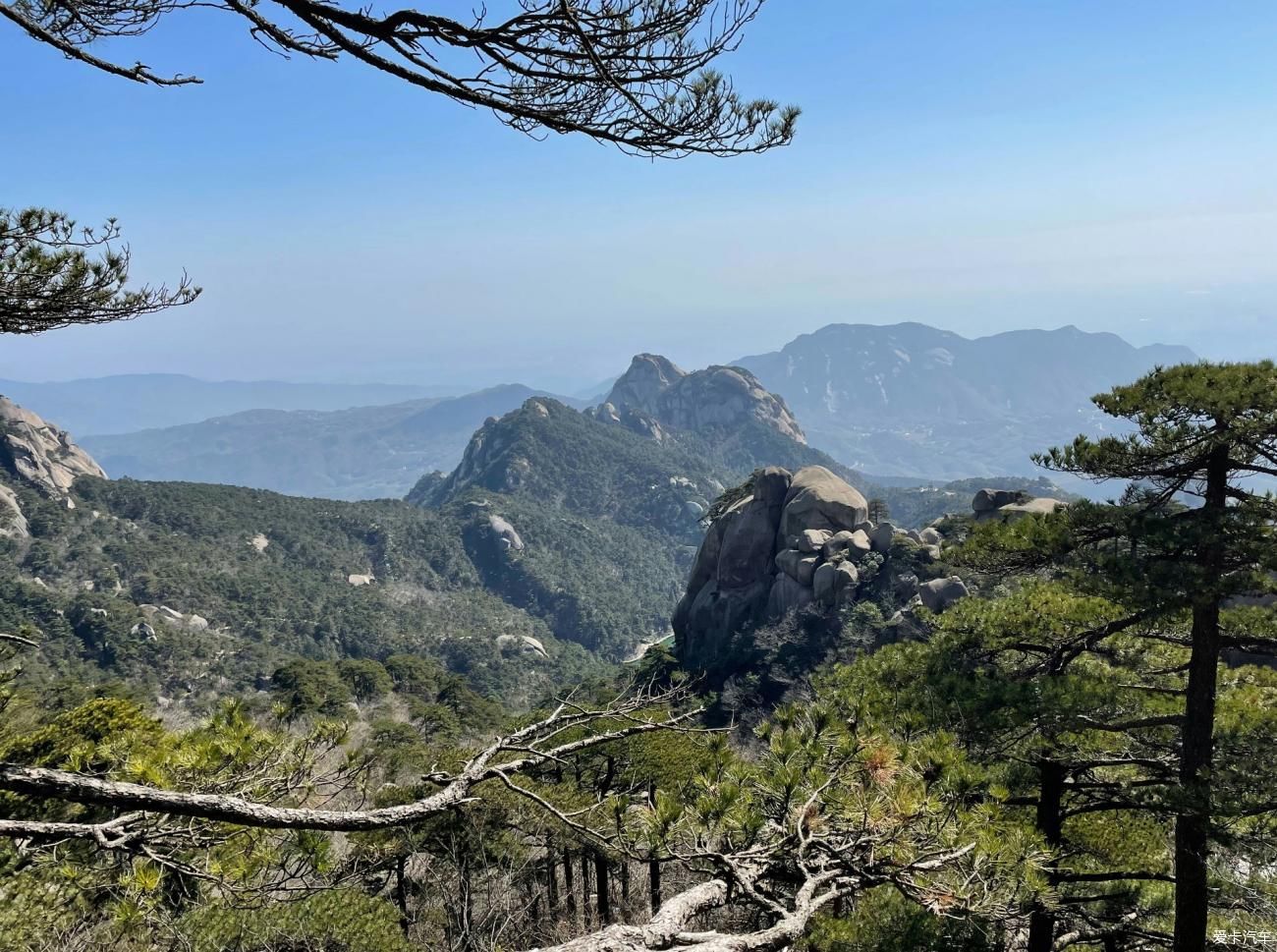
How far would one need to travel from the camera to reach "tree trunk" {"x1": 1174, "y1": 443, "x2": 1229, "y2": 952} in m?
5.00

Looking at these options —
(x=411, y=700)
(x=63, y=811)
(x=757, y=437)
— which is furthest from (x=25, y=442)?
(x=757, y=437)

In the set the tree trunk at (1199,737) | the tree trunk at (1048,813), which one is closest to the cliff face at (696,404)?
the tree trunk at (1048,813)

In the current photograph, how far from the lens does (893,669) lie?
6.20 meters

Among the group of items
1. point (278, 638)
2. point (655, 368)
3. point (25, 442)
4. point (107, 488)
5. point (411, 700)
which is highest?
point (655, 368)

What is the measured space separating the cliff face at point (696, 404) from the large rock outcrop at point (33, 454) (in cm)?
9208

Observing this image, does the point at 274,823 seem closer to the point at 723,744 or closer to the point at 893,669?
the point at 723,744

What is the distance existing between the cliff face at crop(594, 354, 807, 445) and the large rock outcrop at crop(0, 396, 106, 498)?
302ft

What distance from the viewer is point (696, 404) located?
156250mm

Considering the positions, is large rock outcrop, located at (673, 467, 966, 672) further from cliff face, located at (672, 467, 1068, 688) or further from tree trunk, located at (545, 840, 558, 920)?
→ tree trunk, located at (545, 840, 558, 920)

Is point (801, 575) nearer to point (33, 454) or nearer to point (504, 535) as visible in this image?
point (504, 535)

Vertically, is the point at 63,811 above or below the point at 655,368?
below

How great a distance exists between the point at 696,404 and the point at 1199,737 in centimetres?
15237

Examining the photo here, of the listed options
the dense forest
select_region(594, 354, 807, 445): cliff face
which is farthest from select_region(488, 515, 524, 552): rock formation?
the dense forest

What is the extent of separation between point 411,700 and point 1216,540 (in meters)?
33.4
